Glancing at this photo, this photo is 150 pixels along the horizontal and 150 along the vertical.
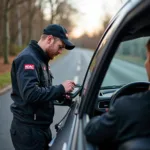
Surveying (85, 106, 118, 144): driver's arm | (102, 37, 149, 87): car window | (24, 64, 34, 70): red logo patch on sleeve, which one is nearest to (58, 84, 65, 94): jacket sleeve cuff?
(24, 64, 34, 70): red logo patch on sleeve

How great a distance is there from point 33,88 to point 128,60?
8712 millimetres

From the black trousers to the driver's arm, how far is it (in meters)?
1.03

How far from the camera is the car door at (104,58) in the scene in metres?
1.64

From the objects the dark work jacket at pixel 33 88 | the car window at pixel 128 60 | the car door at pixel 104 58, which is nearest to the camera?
the car door at pixel 104 58

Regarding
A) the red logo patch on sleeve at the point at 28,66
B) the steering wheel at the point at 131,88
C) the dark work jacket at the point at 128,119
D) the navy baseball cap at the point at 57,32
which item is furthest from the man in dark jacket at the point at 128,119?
the navy baseball cap at the point at 57,32

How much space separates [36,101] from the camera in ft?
8.76

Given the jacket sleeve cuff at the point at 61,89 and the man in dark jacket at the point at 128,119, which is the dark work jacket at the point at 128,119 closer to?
the man in dark jacket at the point at 128,119

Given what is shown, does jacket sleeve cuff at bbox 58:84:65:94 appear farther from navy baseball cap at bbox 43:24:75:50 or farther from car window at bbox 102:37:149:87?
car window at bbox 102:37:149:87

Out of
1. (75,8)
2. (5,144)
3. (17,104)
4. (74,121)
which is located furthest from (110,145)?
(75,8)

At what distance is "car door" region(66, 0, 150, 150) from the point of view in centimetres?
164

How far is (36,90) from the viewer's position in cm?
263

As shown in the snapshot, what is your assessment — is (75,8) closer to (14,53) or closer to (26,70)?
(14,53)

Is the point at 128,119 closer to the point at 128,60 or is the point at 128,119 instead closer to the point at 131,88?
the point at 131,88

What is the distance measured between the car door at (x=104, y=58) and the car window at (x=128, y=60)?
82 centimetres
